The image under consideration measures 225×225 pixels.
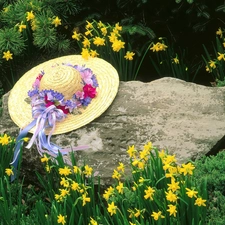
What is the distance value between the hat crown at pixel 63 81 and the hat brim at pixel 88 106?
15cm

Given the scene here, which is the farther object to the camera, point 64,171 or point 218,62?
point 218,62

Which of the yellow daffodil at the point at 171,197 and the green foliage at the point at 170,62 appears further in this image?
the green foliage at the point at 170,62

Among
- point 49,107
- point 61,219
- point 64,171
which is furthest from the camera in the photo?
point 49,107

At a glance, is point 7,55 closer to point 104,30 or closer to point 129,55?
point 104,30

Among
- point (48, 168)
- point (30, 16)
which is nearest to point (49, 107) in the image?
point (48, 168)

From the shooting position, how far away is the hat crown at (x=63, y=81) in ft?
12.7

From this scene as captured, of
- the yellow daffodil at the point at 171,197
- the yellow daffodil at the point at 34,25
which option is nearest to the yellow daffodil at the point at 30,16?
the yellow daffodil at the point at 34,25

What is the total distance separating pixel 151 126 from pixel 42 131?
2.28 ft

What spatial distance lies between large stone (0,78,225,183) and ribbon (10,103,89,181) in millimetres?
59

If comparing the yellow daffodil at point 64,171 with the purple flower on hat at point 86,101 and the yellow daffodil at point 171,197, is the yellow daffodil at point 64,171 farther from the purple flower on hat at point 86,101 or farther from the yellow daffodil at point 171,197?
the purple flower on hat at point 86,101

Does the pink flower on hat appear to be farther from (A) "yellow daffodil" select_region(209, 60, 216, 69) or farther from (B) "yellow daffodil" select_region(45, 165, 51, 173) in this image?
(A) "yellow daffodil" select_region(209, 60, 216, 69)

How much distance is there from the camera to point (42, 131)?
3.74 m

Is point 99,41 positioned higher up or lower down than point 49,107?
higher up

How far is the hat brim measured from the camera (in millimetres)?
3795
